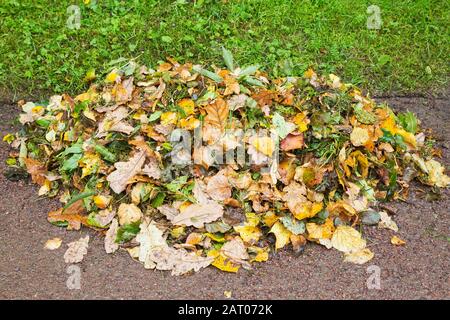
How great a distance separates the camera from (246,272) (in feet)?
10.9

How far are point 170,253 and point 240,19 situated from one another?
8.16ft

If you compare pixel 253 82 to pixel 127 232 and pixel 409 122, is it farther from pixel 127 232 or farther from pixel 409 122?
pixel 127 232

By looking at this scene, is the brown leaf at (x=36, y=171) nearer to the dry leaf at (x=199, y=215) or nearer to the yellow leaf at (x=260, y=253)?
the dry leaf at (x=199, y=215)

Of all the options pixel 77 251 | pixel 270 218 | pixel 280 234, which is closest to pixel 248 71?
pixel 270 218

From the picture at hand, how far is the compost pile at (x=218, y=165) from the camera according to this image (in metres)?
3.48

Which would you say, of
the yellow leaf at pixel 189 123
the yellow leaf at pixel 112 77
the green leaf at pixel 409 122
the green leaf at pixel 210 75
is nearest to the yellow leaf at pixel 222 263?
the yellow leaf at pixel 189 123

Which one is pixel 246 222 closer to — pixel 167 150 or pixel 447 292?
pixel 167 150

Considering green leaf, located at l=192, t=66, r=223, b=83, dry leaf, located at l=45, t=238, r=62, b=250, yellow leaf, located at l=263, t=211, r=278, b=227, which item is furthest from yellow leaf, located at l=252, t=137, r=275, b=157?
dry leaf, located at l=45, t=238, r=62, b=250

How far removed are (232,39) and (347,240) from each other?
212cm

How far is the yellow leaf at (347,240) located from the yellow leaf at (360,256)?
0.02m

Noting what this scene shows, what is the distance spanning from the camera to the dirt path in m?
3.22

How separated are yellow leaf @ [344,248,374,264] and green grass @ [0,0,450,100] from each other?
67.4 inches

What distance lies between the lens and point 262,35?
199 inches

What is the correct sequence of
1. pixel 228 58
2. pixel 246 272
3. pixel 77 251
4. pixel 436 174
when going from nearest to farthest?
pixel 246 272, pixel 77 251, pixel 436 174, pixel 228 58
